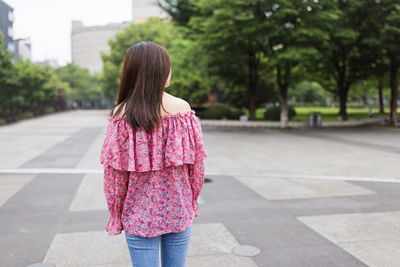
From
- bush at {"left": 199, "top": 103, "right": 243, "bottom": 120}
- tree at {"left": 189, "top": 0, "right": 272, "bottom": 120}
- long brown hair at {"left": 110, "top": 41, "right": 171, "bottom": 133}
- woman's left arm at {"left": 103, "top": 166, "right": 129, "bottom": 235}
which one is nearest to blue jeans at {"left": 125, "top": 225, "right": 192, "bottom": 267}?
woman's left arm at {"left": 103, "top": 166, "right": 129, "bottom": 235}

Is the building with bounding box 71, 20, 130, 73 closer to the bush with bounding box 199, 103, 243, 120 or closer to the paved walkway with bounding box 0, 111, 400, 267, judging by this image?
the bush with bounding box 199, 103, 243, 120

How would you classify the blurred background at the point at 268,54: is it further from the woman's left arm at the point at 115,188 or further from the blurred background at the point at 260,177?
the woman's left arm at the point at 115,188

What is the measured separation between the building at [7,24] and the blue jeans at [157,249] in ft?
242

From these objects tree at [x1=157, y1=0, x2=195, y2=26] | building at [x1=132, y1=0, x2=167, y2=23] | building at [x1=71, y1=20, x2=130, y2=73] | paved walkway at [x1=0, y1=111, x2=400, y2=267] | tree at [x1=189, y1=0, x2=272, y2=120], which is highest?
building at [x1=132, y1=0, x2=167, y2=23]

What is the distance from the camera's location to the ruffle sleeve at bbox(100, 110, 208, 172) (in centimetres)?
Answer: 202

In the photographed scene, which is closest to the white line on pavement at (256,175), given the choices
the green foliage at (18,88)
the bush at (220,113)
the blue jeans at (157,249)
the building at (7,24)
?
the blue jeans at (157,249)

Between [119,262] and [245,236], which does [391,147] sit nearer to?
[245,236]

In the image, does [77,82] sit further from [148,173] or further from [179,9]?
[148,173]

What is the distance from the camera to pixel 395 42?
874 inches

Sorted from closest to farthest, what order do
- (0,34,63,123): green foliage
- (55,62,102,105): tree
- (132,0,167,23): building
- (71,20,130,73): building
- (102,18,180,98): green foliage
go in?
(0,34,63,123): green foliage
(102,18,180,98): green foliage
(55,62,102,105): tree
(132,0,167,23): building
(71,20,130,73): building

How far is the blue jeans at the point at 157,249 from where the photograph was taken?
6.79 ft

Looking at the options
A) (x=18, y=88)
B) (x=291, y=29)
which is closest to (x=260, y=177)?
(x=291, y=29)

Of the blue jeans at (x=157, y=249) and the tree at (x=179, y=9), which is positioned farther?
the tree at (x=179, y=9)

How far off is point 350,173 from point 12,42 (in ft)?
255
